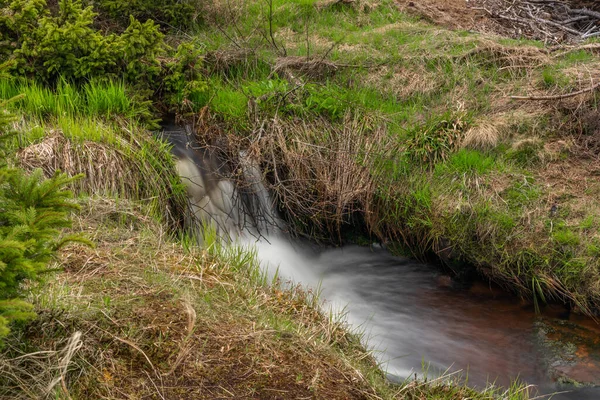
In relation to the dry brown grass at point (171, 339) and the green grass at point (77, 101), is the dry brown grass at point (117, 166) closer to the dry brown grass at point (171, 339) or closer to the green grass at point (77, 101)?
the green grass at point (77, 101)

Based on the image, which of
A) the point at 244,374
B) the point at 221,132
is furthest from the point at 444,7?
the point at 244,374

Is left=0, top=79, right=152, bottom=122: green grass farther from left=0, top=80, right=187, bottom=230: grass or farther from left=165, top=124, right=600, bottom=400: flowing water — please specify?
left=165, top=124, right=600, bottom=400: flowing water

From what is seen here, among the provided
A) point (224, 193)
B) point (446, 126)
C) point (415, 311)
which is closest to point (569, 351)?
point (415, 311)

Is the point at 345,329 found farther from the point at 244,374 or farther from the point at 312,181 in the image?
the point at 312,181

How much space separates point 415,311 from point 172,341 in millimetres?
3368

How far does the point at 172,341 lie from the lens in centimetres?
387

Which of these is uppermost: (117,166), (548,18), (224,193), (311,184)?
(548,18)

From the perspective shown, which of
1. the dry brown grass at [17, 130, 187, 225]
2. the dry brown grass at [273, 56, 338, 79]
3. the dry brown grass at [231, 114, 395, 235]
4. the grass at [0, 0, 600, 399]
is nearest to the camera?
the grass at [0, 0, 600, 399]

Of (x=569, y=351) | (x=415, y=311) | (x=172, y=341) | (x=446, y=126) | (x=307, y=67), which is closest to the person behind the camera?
(x=172, y=341)

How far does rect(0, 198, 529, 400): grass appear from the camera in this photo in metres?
3.58

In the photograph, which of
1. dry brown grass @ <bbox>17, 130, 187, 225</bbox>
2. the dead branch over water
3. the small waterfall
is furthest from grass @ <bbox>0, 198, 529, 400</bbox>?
the dead branch over water

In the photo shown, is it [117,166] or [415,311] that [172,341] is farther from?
[415,311]

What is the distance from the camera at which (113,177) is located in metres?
6.23

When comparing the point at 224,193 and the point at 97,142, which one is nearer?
the point at 97,142
